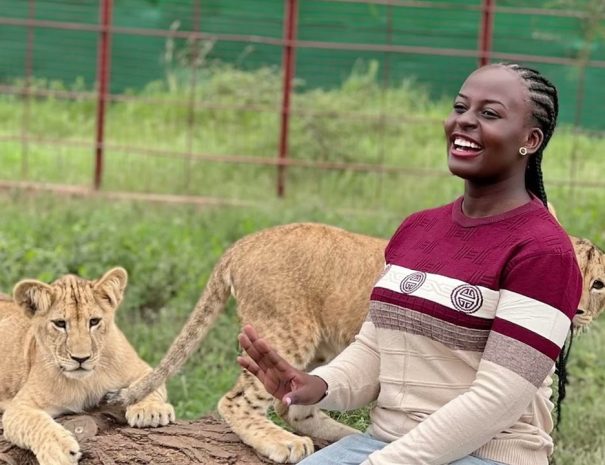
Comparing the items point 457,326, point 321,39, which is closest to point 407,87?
point 321,39

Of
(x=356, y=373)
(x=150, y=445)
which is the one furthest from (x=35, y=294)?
(x=356, y=373)

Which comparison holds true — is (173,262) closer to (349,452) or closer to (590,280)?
(590,280)

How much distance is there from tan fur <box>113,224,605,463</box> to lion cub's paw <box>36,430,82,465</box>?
0.41m

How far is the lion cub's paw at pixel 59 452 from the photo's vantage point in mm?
4449

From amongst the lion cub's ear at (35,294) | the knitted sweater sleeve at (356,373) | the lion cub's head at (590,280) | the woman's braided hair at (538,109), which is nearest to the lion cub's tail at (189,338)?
the lion cub's ear at (35,294)

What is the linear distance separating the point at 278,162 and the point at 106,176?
1681 millimetres

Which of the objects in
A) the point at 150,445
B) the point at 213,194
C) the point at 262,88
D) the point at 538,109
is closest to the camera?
the point at 538,109

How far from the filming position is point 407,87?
12594mm

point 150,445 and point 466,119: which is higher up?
point 466,119

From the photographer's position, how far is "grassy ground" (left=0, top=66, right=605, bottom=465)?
7238 millimetres

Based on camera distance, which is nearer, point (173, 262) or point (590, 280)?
point (590, 280)

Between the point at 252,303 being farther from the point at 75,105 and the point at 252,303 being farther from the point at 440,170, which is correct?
the point at 75,105

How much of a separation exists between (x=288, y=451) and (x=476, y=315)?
4.60ft

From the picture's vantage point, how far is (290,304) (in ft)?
16.3
